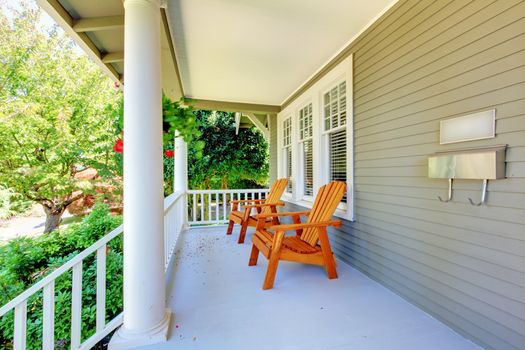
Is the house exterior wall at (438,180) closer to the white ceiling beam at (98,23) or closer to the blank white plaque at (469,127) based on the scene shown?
the blank white plaque at (469,127)

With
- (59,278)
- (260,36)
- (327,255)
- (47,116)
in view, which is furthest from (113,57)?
(47,116)

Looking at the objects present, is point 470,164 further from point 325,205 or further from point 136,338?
point 136,338

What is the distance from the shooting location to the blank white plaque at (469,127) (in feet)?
4.99

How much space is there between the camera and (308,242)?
282 cm

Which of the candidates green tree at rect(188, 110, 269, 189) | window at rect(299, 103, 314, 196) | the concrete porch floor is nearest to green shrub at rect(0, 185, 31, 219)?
green tree at rect(188, 110, 269, 189)

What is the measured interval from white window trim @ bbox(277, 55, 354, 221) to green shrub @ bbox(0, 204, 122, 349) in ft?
8.55

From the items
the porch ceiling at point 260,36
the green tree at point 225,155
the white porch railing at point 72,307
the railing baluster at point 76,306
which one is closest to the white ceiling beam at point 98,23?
the porch ceiling at point 260,36

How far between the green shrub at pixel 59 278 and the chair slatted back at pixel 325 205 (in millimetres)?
1962

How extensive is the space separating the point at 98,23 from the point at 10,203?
27.9 ft

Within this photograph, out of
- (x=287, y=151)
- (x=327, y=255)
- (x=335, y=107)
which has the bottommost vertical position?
(x=327, y=255)

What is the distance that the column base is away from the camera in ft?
5.01

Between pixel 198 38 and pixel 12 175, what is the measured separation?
8165 millimetres

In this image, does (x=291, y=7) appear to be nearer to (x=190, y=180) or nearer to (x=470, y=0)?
(x=470, y=0)

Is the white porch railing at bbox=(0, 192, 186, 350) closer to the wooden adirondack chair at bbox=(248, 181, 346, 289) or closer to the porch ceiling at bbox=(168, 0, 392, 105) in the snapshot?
the wooden adirondack chair at bbox=(248, 181, 346, 289)
